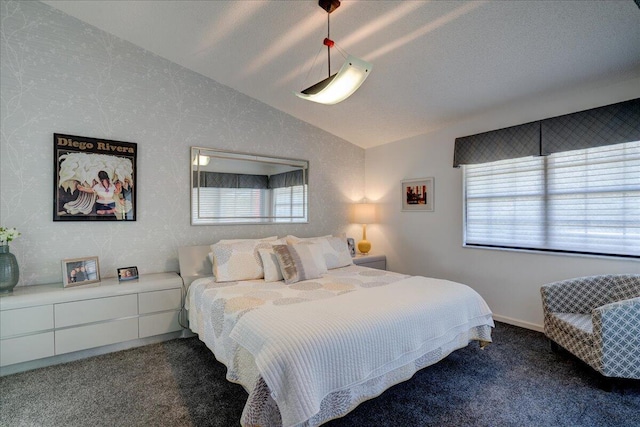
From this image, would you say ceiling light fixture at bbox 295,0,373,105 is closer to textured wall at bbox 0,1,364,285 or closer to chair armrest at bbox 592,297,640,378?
textured wall at bbox 0,1,364,285

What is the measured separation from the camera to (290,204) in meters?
4.23

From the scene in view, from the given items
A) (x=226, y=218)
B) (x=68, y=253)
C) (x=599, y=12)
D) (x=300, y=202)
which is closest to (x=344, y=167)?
(x=300, y=202)

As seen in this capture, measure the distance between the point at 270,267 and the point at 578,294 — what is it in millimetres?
2695

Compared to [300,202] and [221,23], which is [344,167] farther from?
[221,23]

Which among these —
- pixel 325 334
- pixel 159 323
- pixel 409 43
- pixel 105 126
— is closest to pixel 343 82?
pixel 409 43

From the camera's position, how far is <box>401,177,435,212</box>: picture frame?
4145 mm

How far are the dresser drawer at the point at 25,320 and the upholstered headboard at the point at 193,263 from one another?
1.04 m

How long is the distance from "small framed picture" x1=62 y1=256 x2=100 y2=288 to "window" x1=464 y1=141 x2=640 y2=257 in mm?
4044

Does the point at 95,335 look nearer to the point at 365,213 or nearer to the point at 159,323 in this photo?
the point at 159,323

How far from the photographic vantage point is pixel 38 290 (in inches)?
101

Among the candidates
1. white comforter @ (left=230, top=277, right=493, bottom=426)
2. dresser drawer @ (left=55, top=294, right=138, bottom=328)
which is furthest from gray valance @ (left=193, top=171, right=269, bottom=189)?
white comforter @ (left=230, top=277, right=493, bottom=426)

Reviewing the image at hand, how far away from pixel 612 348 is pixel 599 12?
2244 mm

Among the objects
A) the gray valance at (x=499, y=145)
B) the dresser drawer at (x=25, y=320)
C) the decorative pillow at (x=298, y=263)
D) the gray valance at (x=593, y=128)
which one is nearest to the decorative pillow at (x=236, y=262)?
the decorative pillow at (x=298, y=263)

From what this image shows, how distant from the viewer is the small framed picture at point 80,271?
2695mm
